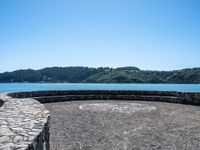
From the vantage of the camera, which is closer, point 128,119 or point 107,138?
point 107,138

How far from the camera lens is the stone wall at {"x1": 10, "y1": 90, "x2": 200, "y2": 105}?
62.5 ft

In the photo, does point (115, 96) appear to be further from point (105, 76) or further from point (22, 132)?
point (105, 76)

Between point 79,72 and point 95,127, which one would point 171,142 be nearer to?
point 95,127

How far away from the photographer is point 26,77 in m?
174

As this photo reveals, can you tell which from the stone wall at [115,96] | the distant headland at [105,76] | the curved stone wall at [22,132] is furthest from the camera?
the distant headland at [105,76]

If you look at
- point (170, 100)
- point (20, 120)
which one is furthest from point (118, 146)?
point (170, 100)

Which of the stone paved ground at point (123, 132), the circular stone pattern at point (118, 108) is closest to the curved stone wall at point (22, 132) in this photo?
the stone paved ground at point (123, 132)

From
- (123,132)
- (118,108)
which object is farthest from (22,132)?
(118,108)

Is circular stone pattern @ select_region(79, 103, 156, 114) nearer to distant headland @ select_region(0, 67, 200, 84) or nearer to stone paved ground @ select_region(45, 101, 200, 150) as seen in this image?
stone paved ground @ select_region(45, 101, 200, 150)

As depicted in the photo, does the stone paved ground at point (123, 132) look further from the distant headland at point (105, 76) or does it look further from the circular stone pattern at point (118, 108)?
the distant headland at point (105, 76)

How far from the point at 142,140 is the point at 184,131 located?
2.21 m

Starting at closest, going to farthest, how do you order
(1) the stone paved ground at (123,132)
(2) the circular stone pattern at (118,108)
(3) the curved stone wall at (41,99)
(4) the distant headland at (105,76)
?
(3) the curved stone wall at (41,99), (1) the stone paved ground at (123,132), (2) the circular stone pattern at (118,108), (4) the distant headland at (105,76)

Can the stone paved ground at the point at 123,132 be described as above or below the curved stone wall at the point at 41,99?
below

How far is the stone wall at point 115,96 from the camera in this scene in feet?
62.5
